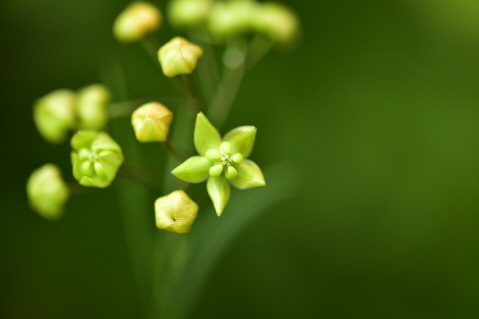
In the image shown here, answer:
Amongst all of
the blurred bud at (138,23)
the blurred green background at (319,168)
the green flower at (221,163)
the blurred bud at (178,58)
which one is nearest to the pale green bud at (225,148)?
the green flower at (221,163)

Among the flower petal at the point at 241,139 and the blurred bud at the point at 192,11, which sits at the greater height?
the blurred bud at the point at 192,11

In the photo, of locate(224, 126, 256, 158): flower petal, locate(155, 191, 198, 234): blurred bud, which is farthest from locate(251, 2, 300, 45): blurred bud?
locate(155, 191, 198, 234): blurred bud

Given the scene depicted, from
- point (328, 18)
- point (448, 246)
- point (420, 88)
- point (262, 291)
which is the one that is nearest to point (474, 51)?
point (420, 88)

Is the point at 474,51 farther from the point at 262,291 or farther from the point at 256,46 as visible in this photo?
the point at 262,291

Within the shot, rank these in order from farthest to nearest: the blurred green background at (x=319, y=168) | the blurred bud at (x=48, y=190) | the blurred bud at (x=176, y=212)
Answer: the blurred green background at (x=319, y=168) < the blurred bud at (x=48, y=190) < the blurred bud at (x=176, y=212)

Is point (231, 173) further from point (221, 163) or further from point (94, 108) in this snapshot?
point (94, 108)

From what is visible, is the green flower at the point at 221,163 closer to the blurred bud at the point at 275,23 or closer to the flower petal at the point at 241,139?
the flower petal at the point at 241,139

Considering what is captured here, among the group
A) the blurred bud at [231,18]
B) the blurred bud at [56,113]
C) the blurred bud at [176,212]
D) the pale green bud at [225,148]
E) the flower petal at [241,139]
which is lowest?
the blurred bud at [176,212]

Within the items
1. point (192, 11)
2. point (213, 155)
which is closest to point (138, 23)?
point (192, 11)
